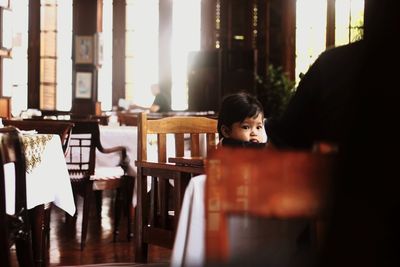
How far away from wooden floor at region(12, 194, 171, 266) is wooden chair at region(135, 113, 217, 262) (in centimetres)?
50

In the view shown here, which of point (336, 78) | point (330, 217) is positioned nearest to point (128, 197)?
point (336, 78)

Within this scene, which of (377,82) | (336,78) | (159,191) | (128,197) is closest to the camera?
(377,82)

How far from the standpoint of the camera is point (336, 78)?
1771 mm

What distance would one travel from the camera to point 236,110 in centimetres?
335

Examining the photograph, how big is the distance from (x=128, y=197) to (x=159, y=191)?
7.20ft

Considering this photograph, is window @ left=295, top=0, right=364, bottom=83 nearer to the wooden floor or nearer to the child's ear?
the wooden floor

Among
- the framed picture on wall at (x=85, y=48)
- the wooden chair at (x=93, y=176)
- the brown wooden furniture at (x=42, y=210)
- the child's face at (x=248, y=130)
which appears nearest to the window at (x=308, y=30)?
the framed picture on wall at (x=85, y=48)

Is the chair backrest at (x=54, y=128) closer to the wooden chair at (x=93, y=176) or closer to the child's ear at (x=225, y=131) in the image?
the wooden chair at (x=93, y=176)

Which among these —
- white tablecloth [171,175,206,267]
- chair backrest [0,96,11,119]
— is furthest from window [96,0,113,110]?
white tablecloth [171,175,206,267]

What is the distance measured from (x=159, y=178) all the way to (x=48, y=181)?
0.75 meters

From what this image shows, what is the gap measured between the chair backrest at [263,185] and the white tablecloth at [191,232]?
17.6 inches

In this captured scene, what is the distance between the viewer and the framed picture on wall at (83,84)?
40.4ft

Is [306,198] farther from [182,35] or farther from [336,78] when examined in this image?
[182,35]

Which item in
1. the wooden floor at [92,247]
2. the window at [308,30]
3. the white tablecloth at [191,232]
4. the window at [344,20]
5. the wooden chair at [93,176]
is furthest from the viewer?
the window at [308,30]
